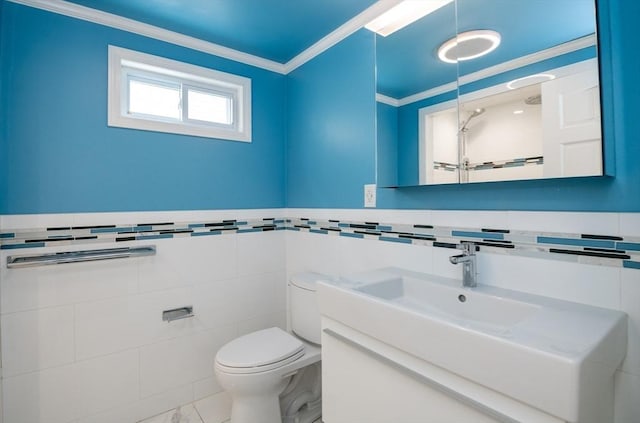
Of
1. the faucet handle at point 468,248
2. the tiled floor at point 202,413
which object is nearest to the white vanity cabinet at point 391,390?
the faucet handle at point 468,248

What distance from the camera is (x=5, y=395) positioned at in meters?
1.42

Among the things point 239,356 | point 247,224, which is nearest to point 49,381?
point 239,356

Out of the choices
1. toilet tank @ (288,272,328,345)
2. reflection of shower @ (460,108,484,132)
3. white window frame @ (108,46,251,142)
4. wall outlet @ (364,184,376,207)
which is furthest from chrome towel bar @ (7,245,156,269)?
reflection of shower @ (460,108,484,132)

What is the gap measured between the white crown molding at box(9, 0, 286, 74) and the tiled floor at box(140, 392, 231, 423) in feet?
7.17

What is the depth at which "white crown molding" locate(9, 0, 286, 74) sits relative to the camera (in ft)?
5.03

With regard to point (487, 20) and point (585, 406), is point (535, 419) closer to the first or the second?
point (585, 406)

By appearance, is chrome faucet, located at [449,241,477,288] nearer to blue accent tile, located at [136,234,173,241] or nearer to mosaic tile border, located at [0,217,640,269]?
mosaic tile border, located at [0,217,640,269]

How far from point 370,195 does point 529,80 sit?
839mm

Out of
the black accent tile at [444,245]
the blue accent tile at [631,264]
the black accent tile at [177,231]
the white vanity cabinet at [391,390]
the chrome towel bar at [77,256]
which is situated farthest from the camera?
the black accent tile at [177,231]

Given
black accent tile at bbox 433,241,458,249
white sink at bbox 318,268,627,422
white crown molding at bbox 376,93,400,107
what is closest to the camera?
white sink at bbox 318,268,627,422

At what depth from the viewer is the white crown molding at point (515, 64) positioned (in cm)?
96

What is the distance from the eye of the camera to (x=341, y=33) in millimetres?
1806

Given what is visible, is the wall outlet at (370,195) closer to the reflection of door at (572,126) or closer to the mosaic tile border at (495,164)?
the mosaic tile border at (495,164)

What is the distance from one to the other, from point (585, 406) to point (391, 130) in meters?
1.25
